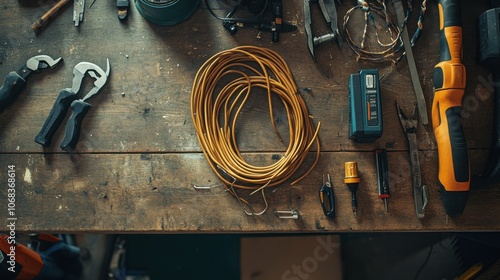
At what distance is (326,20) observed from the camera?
1438 mm

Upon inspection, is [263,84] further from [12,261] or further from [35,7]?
[12,261]

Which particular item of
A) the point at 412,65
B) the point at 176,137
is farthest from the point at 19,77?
the point at 412,65

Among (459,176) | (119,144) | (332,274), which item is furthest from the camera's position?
(332,274)

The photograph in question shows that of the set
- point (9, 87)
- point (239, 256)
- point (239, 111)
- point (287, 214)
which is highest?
point (9, 87)

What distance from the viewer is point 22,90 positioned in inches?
57.3

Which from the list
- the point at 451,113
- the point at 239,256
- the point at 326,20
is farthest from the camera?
the point at 239,256

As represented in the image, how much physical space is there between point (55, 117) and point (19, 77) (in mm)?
177

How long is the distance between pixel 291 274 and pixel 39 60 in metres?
1.18

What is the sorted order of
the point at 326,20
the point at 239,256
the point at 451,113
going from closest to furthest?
the point at 451,113 < the point at 326,20 < the point at 239,256

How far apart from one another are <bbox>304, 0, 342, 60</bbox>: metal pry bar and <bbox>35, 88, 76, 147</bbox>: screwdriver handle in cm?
76

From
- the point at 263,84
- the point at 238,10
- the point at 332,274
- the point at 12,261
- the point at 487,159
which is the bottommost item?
the point at 332,274

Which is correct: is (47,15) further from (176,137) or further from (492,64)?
(492,64)

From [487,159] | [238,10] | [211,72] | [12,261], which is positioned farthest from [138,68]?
[487,159]

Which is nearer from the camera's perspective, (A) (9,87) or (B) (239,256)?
(A) (9,87)
